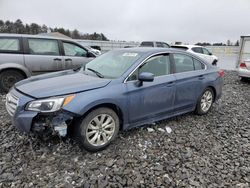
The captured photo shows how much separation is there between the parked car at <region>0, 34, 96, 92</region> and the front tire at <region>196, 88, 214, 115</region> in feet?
12.6

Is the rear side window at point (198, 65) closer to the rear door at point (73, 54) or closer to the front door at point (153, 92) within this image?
the front door at point (153, 92)

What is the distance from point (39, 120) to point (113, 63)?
1614 millimetres

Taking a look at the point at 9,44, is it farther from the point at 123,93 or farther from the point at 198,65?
the point at 198,65

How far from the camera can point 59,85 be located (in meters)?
2.96

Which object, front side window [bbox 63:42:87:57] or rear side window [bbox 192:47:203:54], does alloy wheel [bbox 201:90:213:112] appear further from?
rear side window [bbox 192:47:203:54]

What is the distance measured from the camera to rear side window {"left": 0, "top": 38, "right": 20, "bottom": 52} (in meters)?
5.51

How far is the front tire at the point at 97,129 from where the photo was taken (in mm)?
2844

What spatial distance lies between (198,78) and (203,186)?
7.76 ft

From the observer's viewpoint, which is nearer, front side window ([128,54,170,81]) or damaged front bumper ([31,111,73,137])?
damaged front bumper ([31,111,73,137])

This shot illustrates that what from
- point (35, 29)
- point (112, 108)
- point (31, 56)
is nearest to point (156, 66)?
point (112, 108)

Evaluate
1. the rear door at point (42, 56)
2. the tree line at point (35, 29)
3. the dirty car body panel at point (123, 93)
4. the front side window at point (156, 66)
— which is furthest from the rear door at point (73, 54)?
the tree line at point (35, 29)

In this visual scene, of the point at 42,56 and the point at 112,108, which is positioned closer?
the point at 112,108

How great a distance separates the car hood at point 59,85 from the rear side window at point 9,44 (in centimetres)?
287

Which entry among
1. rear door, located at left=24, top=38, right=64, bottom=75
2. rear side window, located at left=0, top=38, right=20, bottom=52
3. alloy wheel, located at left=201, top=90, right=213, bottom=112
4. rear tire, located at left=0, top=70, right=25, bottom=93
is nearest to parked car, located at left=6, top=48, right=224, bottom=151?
alloy wheel, located at left=201, top=90, right=213, bottom=112
